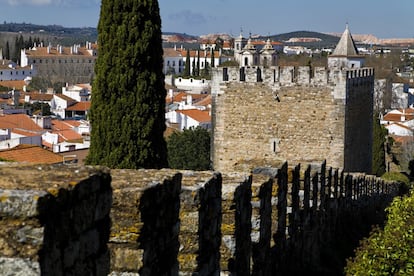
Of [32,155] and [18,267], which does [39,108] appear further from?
[18,267]

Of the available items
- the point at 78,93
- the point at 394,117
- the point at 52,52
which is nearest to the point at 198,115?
the point at 394,117

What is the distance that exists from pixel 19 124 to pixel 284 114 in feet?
87.0

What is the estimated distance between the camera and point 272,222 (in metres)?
7.13

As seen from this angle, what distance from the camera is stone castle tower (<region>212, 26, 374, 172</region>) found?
19.7 metres

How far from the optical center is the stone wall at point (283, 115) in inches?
777

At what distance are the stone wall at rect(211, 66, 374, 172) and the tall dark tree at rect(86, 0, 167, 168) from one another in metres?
7.74

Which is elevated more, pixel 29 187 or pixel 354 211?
pixel 29 187

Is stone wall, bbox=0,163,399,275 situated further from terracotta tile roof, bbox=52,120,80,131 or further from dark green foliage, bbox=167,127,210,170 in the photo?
terracotta tile roof, bbox=52,120,80,131

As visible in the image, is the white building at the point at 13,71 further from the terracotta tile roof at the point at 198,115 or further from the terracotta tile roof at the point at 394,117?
the terracotta tile roof at the point at 198,115

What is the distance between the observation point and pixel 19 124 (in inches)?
1716

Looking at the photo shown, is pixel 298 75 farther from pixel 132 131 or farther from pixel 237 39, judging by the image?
pixel 237 39

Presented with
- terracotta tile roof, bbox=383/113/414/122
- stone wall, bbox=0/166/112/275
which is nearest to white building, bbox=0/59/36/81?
terracotta tile roof, bbox=383/113/414/122

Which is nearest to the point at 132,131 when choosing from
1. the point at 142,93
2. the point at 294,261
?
the point at 142,93

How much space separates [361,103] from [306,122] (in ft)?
8.43
